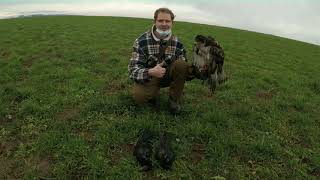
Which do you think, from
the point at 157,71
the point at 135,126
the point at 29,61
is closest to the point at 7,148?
the point at 135,126

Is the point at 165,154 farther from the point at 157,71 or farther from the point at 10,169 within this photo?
the point at 10,169

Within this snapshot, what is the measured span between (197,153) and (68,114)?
12.1 feet

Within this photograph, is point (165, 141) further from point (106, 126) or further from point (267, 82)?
point (267, 82)

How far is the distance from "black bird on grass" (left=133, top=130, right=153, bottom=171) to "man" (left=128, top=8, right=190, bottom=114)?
143cm

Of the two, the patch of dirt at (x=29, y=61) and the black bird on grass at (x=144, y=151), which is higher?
the black bird on grass at (x=144, y=151)

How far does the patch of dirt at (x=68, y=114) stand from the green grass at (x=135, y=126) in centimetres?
3

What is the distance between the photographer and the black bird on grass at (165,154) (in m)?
8.05

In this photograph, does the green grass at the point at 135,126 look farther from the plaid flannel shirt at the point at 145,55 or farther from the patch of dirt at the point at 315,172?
→ the plaid flannel shirt at the point at 145,55

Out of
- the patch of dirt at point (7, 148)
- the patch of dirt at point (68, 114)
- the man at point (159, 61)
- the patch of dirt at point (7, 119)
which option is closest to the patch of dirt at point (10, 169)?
the patch of dirt at point (7, 148)

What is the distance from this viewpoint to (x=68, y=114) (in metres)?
10.5

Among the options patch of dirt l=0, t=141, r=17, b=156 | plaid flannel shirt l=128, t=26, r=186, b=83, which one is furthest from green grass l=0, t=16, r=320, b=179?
plaid flannel shirt l=128, t=26, r=186, b=83

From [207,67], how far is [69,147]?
350 centimetres

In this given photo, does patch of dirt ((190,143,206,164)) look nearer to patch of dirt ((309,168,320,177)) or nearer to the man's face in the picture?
patch of dirt ((309,168,320,177))

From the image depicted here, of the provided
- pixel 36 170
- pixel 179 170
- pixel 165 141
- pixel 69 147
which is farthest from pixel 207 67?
pixel 36 170
